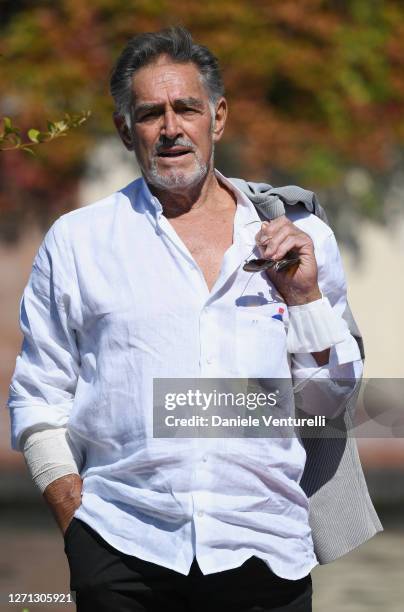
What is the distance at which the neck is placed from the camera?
278 cm

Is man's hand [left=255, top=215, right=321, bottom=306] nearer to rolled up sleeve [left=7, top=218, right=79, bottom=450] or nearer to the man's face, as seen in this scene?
the man's face

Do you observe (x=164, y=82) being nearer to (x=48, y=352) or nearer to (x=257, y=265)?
(x=257, y=265)

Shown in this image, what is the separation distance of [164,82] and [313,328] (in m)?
0.58

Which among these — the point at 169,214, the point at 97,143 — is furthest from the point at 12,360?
the point at 169,214

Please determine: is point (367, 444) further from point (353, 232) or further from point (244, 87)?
point (244, 87)

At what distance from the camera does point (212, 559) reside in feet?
8.14

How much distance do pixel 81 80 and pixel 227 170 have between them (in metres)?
1.51

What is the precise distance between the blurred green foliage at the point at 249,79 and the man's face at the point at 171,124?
321 inches

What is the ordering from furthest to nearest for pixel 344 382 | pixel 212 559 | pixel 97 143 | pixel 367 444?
pixel 97 143 < pixel 367 444 < pixel 344 382 < pixel 212 559

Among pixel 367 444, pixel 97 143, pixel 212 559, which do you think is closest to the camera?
pixel 212 559

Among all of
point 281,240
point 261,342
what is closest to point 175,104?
point 281,240

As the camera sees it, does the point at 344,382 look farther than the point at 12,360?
No

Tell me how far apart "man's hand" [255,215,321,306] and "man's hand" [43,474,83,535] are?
545 mm

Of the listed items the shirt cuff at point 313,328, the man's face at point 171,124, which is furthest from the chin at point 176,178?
the shirt cuff at point 313,328
